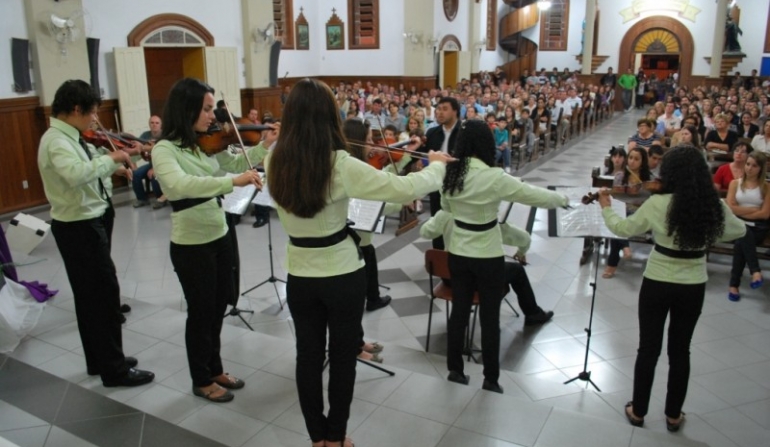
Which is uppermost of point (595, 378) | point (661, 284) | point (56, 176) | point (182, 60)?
point (182, 60)

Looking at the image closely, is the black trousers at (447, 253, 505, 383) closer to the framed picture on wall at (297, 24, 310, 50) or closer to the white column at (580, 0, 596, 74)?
the framed picture on wall at (297, 24, 310, 50)

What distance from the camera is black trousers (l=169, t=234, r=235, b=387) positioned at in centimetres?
268

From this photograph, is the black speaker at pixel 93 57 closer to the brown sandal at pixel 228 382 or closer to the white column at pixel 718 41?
the brown sandal at pixel 228 382

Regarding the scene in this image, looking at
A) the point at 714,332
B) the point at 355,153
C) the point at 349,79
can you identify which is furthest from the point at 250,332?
the point at 349,79

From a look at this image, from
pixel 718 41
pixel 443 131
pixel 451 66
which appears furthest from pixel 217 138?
pixel 718 41

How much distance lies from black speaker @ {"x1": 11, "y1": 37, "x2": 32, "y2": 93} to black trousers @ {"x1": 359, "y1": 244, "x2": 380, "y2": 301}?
5.28 meters

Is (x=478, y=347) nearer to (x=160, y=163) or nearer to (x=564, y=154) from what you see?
(x=160, y=163)

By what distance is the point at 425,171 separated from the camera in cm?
224

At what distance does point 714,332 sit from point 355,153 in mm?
2789

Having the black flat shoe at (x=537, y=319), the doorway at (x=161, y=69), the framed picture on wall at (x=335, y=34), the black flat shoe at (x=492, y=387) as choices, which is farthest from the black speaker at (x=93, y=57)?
the framed picture on wall at (x=335, y=34)

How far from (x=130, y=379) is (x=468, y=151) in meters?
2.12

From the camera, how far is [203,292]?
272 cm

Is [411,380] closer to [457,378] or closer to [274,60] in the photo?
[457,378]

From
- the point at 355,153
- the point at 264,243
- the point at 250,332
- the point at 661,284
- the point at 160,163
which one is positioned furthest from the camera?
the point at 264,243
